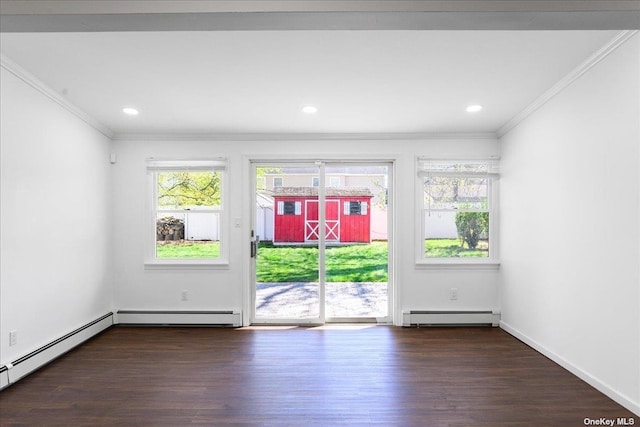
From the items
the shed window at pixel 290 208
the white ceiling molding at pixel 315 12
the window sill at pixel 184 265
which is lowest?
the window sill at pixel 184 265

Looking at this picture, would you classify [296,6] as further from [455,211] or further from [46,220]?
[455,211]

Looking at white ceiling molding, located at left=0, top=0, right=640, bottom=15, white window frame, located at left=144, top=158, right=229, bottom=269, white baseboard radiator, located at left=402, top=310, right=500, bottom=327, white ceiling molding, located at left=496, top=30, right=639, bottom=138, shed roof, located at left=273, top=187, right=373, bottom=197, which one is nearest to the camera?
white ceiling molding, located at left=0, top=0, right=640, bottom=15

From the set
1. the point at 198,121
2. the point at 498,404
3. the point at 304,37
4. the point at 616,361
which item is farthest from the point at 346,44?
the point at 616,361

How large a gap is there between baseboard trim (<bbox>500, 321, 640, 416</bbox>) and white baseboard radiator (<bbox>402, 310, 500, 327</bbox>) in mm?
313

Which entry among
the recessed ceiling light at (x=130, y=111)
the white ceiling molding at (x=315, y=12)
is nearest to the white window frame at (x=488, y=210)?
the white ceiling molding at (x=315, y=12)

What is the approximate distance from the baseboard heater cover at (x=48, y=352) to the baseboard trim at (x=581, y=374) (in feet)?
14.5

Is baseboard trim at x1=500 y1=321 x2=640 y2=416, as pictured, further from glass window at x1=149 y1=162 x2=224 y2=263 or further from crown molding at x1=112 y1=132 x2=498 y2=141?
glass window at x1=149 y1=162 x2=224 y2=263

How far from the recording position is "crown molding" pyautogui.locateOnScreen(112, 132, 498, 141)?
450 centimetres

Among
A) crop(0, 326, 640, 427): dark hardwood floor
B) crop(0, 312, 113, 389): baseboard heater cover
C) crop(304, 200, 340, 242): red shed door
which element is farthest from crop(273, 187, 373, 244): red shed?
crop(0, 312, 113, 389): baseboard heater cover

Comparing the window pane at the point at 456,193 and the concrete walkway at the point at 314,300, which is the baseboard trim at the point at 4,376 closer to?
the concrete walkway at the point at 314,300

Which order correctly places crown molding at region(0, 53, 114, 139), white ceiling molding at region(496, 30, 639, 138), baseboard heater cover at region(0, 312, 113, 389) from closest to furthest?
1. white ceiling molding at region(496, 30, 639, 138)
2. crown molding at region(0, 53, 114, 139)
3. baseboard heater cover at region(0, 312, 113, 389)

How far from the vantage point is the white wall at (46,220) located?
280 centimetres

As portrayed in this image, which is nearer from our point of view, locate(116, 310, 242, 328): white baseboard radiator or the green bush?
locate(116, 310, 242, 328): white baseboard radiator

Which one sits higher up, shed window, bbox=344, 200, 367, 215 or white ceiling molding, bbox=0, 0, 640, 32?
white ceiling molding, bbox=0, 0, 640, 32
